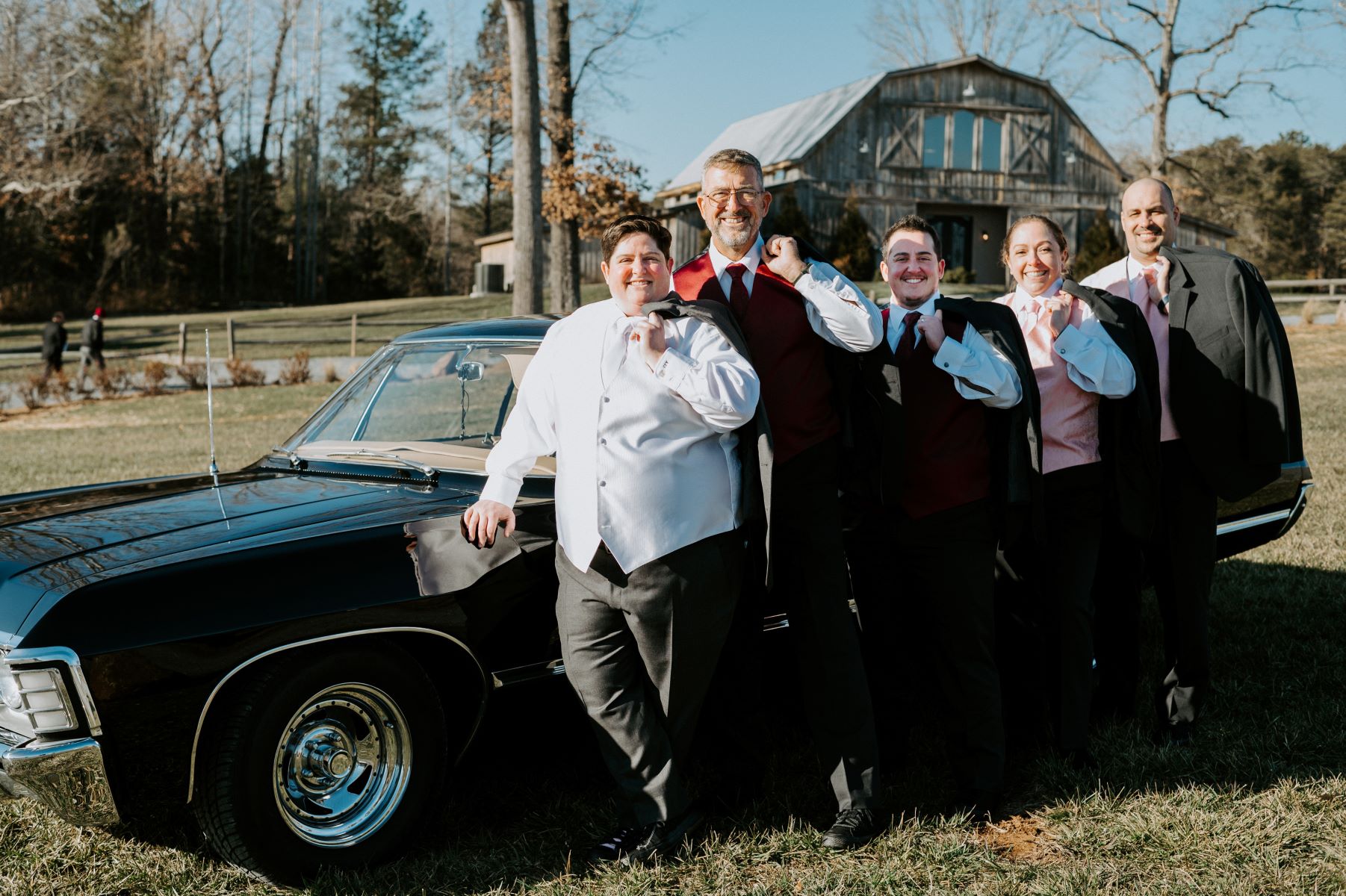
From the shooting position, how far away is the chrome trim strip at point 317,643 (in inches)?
115

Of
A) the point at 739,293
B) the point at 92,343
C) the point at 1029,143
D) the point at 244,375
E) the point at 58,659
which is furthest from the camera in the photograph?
the point at 1029,143

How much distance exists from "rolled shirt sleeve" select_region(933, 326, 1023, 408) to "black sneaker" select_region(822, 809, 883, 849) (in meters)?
1.33

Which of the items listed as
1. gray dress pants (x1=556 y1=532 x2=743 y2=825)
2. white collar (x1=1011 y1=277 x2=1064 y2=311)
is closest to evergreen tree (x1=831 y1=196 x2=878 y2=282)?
white collar (x1=1011 y1=277 x2=1064 y2=311)

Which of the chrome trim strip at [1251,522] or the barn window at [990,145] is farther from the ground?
the barn window at [990,145]

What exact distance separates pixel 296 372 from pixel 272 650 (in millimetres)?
19004

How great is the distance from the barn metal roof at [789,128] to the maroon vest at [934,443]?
29415 mm

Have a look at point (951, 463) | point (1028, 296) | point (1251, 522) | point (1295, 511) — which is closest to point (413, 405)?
point (951, 463)

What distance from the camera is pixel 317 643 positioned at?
3.08 m

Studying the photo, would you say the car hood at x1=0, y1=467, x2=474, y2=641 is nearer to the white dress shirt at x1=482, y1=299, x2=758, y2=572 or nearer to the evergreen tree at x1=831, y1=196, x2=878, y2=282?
the white dress shirt at x1=482, y1=299, x2=758, y2=572

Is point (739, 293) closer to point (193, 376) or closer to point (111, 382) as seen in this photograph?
point (111, 382)

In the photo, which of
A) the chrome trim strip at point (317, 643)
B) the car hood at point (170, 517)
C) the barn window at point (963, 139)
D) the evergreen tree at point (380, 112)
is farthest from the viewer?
the evergreen tree at point (380, 112)

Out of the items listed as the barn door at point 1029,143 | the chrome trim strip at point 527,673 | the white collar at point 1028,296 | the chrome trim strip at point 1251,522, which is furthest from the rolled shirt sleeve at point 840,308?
the barn door at point 1029,143

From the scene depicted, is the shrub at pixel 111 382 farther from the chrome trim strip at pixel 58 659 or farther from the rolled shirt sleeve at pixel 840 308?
the rolled shirt sleeve at pixel 840 308

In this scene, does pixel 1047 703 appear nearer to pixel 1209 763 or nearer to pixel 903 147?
pixel 1209 763
